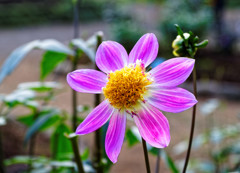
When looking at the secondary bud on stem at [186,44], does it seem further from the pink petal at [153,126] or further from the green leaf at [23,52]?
the green leaf at [23,52]

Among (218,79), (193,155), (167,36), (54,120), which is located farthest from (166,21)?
(54,120)

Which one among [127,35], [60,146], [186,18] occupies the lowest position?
[60,146]

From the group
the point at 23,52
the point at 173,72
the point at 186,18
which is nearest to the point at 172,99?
the point at 173,72

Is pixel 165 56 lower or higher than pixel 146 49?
higher

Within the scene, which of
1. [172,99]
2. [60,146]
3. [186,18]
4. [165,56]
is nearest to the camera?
[172,99]

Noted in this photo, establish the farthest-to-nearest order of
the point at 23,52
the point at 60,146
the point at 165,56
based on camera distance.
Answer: the point at 165,56
the point at 60,146
the point at 23,52

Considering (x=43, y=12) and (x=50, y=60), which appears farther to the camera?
(x=43, y=12)

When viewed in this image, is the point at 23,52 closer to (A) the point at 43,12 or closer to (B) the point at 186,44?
(B) the point at 186,44
